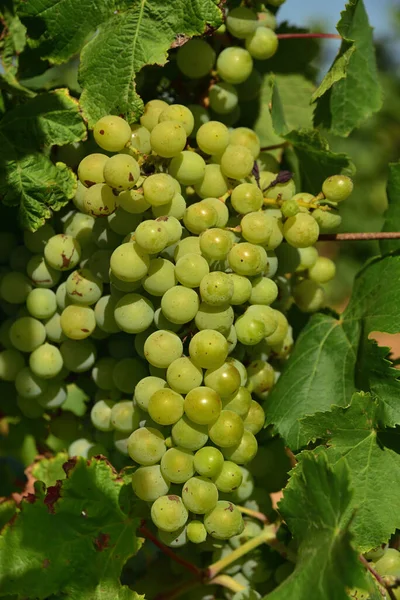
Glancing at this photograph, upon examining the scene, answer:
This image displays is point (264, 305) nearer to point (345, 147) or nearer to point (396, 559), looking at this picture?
point (396, 559)

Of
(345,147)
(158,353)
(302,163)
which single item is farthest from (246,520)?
(345,147)

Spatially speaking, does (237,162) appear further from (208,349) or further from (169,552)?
(169,552)

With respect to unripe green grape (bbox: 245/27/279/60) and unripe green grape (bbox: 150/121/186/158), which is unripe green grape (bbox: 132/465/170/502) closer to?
unripe green grape (bbox: 150/121/186/158)

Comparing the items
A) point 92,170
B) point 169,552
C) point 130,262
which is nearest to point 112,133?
point 92,170

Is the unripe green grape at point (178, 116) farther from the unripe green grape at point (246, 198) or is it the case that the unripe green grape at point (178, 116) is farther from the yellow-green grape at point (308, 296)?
the yellow-green grape at point (308, 296)

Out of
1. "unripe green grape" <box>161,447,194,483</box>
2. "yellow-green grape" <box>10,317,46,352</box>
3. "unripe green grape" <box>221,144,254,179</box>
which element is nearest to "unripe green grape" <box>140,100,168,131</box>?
"unripe green grape" <box>221,144,254,179</box>

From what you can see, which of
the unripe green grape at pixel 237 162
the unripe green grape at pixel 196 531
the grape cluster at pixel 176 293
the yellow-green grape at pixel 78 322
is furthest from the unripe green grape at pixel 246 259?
the unripe green grape at pixel 196 531
